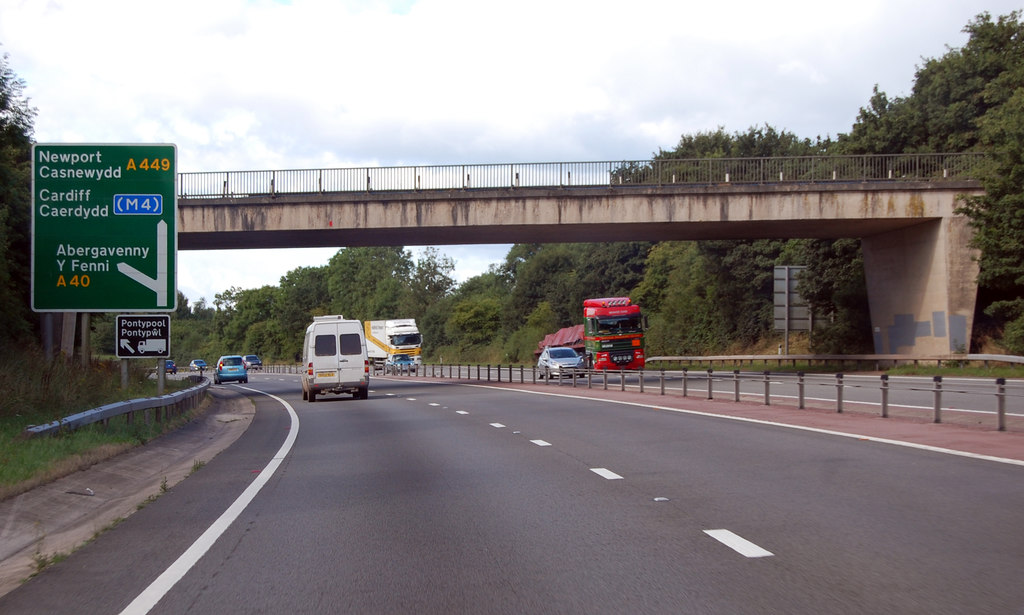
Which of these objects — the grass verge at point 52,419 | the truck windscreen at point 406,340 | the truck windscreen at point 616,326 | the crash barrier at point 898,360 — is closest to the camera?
the grass verge at point 52,419

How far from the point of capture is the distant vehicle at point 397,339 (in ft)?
248

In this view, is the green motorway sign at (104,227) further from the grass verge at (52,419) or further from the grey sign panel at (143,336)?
the grass verge at (52,419)

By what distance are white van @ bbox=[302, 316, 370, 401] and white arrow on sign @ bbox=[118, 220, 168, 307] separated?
12992 mm

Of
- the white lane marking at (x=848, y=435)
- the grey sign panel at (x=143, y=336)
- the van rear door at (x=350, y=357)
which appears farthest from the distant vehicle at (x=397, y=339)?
the grey sign panel at (x=143, y=336)

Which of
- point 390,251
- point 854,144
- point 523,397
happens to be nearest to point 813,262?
point 854,144

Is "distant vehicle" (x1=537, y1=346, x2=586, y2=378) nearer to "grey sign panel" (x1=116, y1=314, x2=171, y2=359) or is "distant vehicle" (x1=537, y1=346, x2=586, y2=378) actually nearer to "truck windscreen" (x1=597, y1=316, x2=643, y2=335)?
"truck windscreen" (x1=597, y1=316, x2=643, y2=335)

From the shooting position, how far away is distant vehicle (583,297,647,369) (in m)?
49.5

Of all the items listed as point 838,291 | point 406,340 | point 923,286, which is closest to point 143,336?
point 923,286

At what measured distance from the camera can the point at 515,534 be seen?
8117 millimetres

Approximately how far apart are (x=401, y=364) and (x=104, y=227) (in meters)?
53.9

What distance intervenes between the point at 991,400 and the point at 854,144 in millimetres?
34534

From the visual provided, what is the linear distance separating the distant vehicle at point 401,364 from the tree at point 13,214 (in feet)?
132

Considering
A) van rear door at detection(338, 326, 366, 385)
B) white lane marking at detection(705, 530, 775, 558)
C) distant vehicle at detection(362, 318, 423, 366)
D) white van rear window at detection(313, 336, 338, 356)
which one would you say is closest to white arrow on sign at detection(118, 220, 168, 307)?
white van rear window at detection(313, 336, 338, 356)

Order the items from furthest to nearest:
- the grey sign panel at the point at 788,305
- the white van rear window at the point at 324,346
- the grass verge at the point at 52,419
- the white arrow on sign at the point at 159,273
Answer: the grey sign panel at the point at 788,305, the white van rear window at the point at 324,346, the white arrow on sign at the point at 159,273, the grass verge at the point at 52,419
